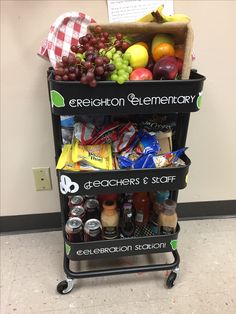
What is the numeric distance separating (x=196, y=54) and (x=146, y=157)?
518 mm

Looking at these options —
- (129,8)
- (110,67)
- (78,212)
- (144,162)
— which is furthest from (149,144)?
(129,8)

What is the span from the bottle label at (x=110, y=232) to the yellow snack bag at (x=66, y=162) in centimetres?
29

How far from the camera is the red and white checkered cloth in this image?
2.82ft

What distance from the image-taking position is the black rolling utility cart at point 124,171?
0.75 metres

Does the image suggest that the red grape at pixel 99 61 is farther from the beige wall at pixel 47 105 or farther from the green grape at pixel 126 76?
the beige wall at pixel 47 105

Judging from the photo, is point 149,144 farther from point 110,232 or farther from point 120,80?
point 110,232

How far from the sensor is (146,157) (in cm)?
86

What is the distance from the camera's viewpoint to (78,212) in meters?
1.03

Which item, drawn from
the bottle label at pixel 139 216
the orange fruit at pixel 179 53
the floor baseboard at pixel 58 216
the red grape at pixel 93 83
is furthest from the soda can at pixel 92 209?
the orange fruit at pixel 179 53

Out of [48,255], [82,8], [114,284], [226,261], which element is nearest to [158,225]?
[114,284]

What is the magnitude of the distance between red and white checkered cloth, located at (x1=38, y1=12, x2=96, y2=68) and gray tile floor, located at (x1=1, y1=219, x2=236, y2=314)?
876mm

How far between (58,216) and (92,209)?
1.33 feet

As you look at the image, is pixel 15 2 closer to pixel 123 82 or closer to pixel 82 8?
pixel 82 8

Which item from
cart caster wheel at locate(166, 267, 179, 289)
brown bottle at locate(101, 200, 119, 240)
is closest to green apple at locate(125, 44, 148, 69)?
brown bottle at locate(101, 200, 119, 240)
